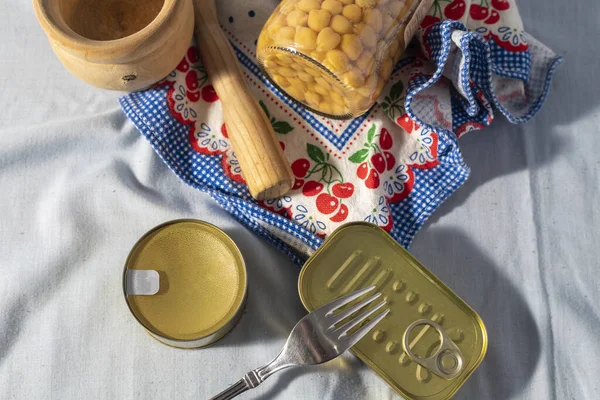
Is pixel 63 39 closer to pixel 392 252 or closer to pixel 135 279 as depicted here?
pixel 135 279

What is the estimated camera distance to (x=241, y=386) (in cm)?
52

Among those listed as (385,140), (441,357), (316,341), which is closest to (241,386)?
(316,341)

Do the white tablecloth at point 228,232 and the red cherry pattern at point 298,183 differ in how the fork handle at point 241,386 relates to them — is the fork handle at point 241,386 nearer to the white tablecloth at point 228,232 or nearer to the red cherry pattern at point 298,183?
the white tablecloth at point 228,232

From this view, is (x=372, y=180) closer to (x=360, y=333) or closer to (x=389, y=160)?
(x=389, y=160)

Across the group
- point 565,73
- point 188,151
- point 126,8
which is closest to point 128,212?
point 188,151

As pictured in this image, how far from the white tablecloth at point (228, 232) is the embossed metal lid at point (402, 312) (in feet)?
0.17

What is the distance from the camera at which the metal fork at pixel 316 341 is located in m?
0.53

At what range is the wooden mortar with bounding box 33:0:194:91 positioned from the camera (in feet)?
1.68

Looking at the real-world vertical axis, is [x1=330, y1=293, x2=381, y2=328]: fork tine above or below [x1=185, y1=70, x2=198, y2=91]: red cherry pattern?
below

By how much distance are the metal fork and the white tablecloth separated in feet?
0.15

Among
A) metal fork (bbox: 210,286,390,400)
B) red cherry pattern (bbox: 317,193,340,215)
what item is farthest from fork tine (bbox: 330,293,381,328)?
red cherry pattern (bbox: 317,193,340,215)

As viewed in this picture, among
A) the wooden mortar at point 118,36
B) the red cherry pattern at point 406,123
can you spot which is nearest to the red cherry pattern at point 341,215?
the red cherry pattern at point 406,123

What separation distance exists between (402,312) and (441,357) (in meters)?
0.05

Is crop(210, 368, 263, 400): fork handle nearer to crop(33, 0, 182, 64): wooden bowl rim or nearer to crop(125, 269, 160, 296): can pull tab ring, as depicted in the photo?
crop(125, 269, 160, 296): can pull tab ring
